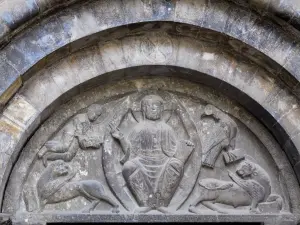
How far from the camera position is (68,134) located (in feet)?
24.1

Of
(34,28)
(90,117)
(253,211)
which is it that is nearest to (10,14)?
(34,28)

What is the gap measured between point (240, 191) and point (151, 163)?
0.97m

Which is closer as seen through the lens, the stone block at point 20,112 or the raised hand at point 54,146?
the stone block at point 20,112

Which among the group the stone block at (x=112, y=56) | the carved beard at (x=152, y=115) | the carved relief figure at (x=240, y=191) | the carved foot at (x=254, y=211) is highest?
the stone block at (x=112, y=56)

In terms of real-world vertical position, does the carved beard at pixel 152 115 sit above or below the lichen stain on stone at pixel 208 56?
below

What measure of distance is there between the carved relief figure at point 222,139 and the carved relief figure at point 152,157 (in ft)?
0.74

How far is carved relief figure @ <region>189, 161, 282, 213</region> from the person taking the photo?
23.9 feet

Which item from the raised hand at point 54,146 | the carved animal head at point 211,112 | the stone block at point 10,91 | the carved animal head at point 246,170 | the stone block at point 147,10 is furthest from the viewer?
the carved animal head at point 211,112

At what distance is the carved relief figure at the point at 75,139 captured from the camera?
23.8 ft

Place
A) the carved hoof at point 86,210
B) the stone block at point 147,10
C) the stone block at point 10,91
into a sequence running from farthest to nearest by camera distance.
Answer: the carved hoof at point 86,210 → the stone block at point 147,10 → the stone block at point 10,91

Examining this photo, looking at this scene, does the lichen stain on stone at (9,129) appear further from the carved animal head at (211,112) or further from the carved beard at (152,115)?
the carved animal head at (211,112)

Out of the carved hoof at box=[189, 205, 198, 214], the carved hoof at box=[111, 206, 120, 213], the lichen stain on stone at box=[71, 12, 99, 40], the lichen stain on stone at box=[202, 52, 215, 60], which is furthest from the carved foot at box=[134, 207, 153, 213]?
the lichen stain on stone at box=[71, 12, 99, 40]

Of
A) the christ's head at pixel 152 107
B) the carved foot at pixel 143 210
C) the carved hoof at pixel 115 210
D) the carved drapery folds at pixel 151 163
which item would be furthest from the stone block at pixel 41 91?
the carved foot at pixel 143 210

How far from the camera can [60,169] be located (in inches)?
284
